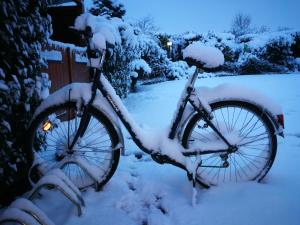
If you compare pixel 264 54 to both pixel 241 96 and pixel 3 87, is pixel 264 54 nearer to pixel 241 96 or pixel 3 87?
pixel 241 96

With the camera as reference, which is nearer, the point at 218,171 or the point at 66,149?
the point at 66,149

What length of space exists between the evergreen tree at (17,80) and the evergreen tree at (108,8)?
37.8 feet

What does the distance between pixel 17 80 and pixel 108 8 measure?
1297 centimetres

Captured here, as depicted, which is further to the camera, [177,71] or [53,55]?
[177,71]

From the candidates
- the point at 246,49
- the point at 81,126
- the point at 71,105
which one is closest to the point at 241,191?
the point at 81,126

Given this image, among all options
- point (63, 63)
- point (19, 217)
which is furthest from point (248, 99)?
point (63, 63)

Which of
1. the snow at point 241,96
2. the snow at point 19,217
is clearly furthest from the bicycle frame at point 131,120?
the snow at point 19,217

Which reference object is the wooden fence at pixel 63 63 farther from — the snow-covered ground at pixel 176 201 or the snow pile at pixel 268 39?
the snow pile at pixel 268 39

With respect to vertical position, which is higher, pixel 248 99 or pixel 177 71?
pixel 248 99

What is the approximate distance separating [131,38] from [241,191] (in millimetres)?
6052

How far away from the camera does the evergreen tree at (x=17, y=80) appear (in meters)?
2.05

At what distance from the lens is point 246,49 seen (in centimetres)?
1583

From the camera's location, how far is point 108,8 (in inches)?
547

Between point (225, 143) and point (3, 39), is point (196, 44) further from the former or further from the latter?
point (3, 39)
